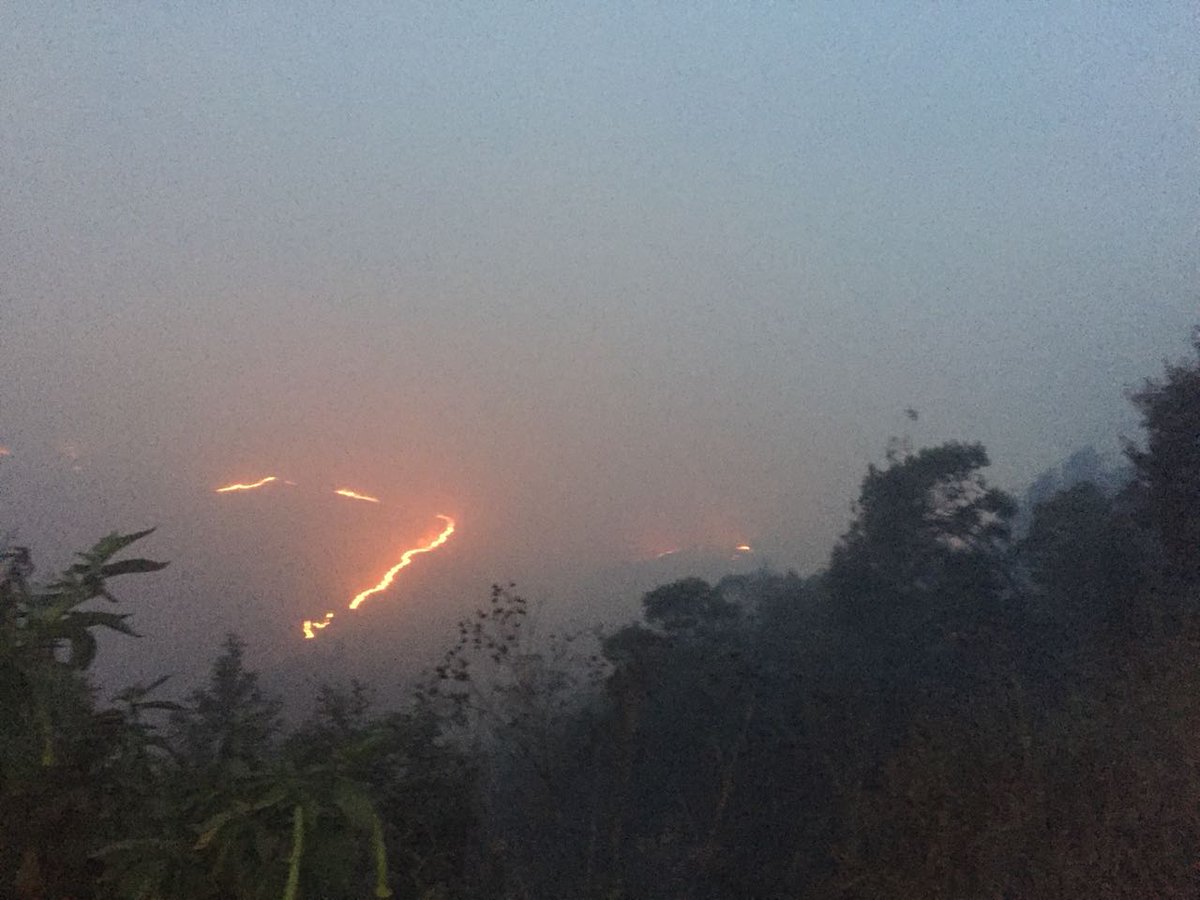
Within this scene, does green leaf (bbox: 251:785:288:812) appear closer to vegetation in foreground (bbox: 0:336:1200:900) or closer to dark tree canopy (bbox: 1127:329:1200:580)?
vegetation in foreground (bbox: 0:336:1200:900)

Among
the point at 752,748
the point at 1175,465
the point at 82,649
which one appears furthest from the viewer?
the point at 1175,465

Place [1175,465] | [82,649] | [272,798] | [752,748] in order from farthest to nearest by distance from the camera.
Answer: [1175,465], [752,748], [82,649], [272,798]

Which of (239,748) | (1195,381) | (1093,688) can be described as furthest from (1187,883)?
(1195,381)

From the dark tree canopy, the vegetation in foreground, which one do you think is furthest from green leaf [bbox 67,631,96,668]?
the dark tree canopy

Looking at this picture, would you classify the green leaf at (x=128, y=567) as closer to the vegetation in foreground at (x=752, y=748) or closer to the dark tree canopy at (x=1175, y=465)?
the vegetation in foreground at (x=752, y=748)

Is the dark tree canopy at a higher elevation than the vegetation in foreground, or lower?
higher

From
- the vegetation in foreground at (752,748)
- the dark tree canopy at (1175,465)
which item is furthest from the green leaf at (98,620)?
the dark tree canopy at (1175,465)

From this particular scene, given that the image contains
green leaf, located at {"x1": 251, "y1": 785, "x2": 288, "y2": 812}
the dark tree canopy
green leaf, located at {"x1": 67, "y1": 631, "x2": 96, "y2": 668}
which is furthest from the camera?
the dark tree canopy

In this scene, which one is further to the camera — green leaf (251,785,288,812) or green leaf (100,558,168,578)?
green leaf (100,558,168,578)

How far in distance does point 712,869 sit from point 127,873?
24.8ft

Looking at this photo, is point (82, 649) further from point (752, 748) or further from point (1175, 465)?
point (1175, 465)

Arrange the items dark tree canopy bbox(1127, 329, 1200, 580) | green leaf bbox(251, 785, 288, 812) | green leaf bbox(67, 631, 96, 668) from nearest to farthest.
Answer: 1. green leaf bbox(251, 785, 288, 812)
2. green leaf bbox(67, 631, 96, 668)
3. dark tree canopy bbox(1127, 329, 1200, 580)

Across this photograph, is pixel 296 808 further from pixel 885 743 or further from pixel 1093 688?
pixel 1093 688

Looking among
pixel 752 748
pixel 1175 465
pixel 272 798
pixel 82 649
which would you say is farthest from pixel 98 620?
pixel 1175 465
